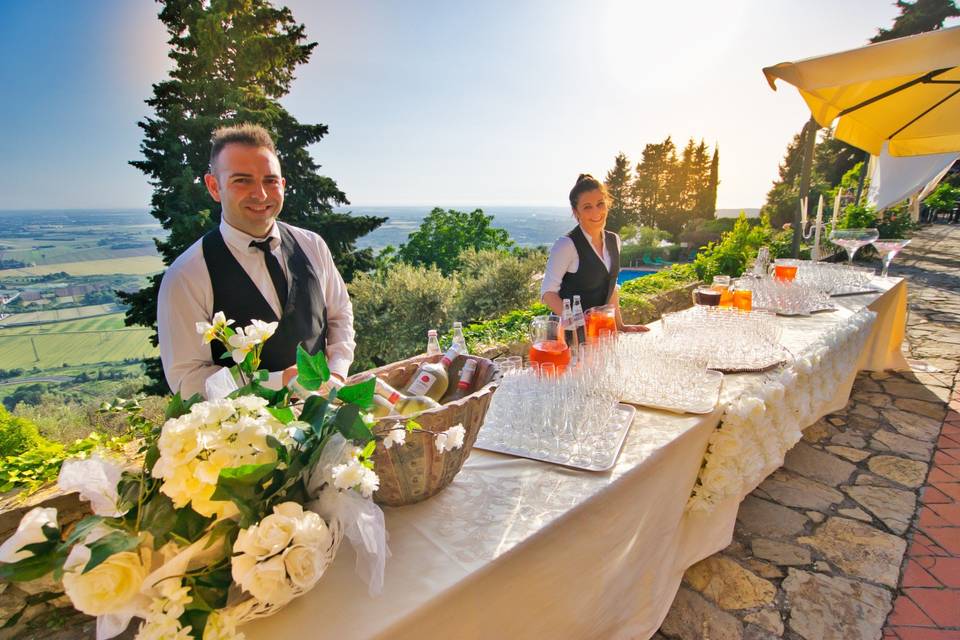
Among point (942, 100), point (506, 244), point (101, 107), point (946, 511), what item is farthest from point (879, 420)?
point (506, 244)

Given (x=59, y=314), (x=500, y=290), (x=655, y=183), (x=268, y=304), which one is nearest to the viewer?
(x=268, y=304)

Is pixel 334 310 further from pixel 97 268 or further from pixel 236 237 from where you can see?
pixel 97 268

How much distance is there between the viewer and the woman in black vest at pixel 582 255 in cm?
253

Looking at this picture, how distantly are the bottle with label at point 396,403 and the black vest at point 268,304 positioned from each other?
76 centimetres

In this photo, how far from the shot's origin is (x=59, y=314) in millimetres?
9820

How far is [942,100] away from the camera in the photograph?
4438mm

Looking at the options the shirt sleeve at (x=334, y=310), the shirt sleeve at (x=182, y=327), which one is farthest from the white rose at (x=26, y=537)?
the shirt sleeve at (x=334, y=310)

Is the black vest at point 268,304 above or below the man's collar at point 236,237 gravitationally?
below

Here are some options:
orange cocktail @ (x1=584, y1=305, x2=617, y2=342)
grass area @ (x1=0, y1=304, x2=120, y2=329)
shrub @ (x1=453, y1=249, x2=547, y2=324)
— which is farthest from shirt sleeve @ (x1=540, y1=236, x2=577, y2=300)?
grass area @ (x1=0, y1=304, x2=120, y2=329)

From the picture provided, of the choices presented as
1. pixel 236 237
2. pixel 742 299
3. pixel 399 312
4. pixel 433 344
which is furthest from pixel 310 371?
pixel 399 312

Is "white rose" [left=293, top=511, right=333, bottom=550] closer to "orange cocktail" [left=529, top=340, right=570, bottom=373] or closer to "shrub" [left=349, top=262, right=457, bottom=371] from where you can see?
"orange cocktail" [left=529, top=340, right=570, bottom=373]

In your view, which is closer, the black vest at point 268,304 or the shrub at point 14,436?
the black vest at point 268,304

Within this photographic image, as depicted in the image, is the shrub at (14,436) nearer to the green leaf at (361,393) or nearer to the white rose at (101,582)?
the white rose at (101,582)

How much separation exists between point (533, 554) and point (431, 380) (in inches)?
19.4
